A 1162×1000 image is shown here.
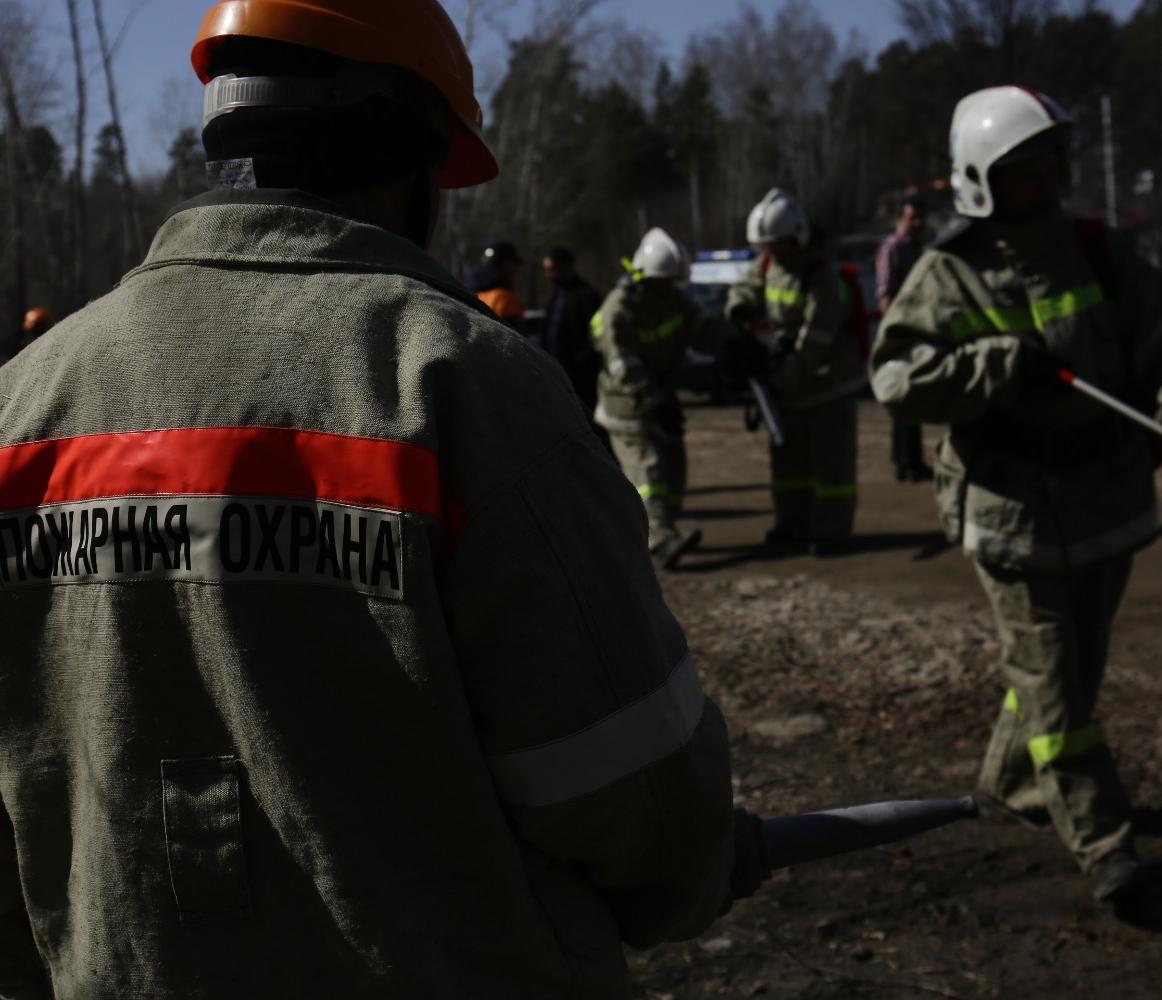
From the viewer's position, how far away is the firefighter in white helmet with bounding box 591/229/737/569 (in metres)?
9.00

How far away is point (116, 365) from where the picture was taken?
4.95ft

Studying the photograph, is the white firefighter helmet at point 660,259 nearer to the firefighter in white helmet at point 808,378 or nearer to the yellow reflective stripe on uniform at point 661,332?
the yellow reflective stripe on uniform at point 661,332

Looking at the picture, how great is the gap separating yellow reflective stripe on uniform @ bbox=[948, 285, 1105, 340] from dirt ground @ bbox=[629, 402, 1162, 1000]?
1.60m

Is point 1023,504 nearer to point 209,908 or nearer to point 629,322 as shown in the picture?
point 209,908

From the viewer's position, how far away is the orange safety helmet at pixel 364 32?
155 centimetres

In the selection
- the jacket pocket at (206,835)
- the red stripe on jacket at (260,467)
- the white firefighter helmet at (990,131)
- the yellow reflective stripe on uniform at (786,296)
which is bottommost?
the jacket pocket at (206,835)

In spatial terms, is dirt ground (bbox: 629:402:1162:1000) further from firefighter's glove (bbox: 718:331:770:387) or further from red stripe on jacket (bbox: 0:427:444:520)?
red stripe on jacket (bbox: 0:427:444:520)

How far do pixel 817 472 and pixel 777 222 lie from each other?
1.63 metres

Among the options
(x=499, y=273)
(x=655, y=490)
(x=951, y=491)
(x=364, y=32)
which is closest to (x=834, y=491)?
(x=655, y=490)

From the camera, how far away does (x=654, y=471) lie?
902cm

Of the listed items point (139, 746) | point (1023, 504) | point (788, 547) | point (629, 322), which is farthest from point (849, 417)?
point (139, 746)

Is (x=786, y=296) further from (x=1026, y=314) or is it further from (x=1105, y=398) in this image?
(x=1105, y=398)

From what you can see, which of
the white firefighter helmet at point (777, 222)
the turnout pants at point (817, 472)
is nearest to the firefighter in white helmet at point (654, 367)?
the white firefighter helmet at point (777, 222)

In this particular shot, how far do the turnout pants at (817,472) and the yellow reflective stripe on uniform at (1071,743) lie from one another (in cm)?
479
